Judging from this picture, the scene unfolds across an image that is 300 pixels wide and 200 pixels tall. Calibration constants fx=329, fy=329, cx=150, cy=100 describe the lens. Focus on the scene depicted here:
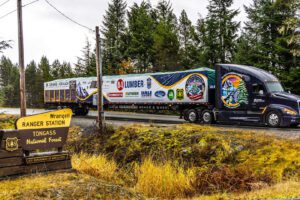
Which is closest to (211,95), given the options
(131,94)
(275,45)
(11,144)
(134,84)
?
(134,84)

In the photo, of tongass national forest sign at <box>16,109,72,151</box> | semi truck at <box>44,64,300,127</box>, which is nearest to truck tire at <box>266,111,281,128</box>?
semi truck at <box>44,64,300,127</box>

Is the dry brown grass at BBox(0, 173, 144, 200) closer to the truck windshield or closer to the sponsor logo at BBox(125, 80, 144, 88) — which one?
the truck windshield

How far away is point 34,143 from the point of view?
7781mm

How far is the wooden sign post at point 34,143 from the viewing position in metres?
7.26

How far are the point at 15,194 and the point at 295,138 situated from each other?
34.2 ft

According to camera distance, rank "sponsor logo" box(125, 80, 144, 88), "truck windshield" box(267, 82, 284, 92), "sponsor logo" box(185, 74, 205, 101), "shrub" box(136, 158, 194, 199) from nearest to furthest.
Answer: "shrub" box(136, 158, 194, 199) → "truck windshield" box(267, 82, 284, 92) → "sponsor logo" box(185, 74, 205, 101) → "sponsor logo" box(125, 80, 144, 88)

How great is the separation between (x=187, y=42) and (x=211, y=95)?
26.0m

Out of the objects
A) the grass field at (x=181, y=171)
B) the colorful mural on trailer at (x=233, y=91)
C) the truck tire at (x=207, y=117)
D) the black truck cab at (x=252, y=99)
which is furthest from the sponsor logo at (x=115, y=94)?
the grass field at (x=181, y=171)

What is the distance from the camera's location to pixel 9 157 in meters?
7.26

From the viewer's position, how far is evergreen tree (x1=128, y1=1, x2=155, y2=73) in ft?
147

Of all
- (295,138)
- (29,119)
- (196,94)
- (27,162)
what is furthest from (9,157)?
(196,94)

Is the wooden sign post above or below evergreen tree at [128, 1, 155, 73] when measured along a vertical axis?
below

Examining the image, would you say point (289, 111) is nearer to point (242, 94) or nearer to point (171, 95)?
point (242, 94)

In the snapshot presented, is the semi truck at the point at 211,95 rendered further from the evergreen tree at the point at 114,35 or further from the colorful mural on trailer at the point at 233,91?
the evergreen tree at the point at 114,35
